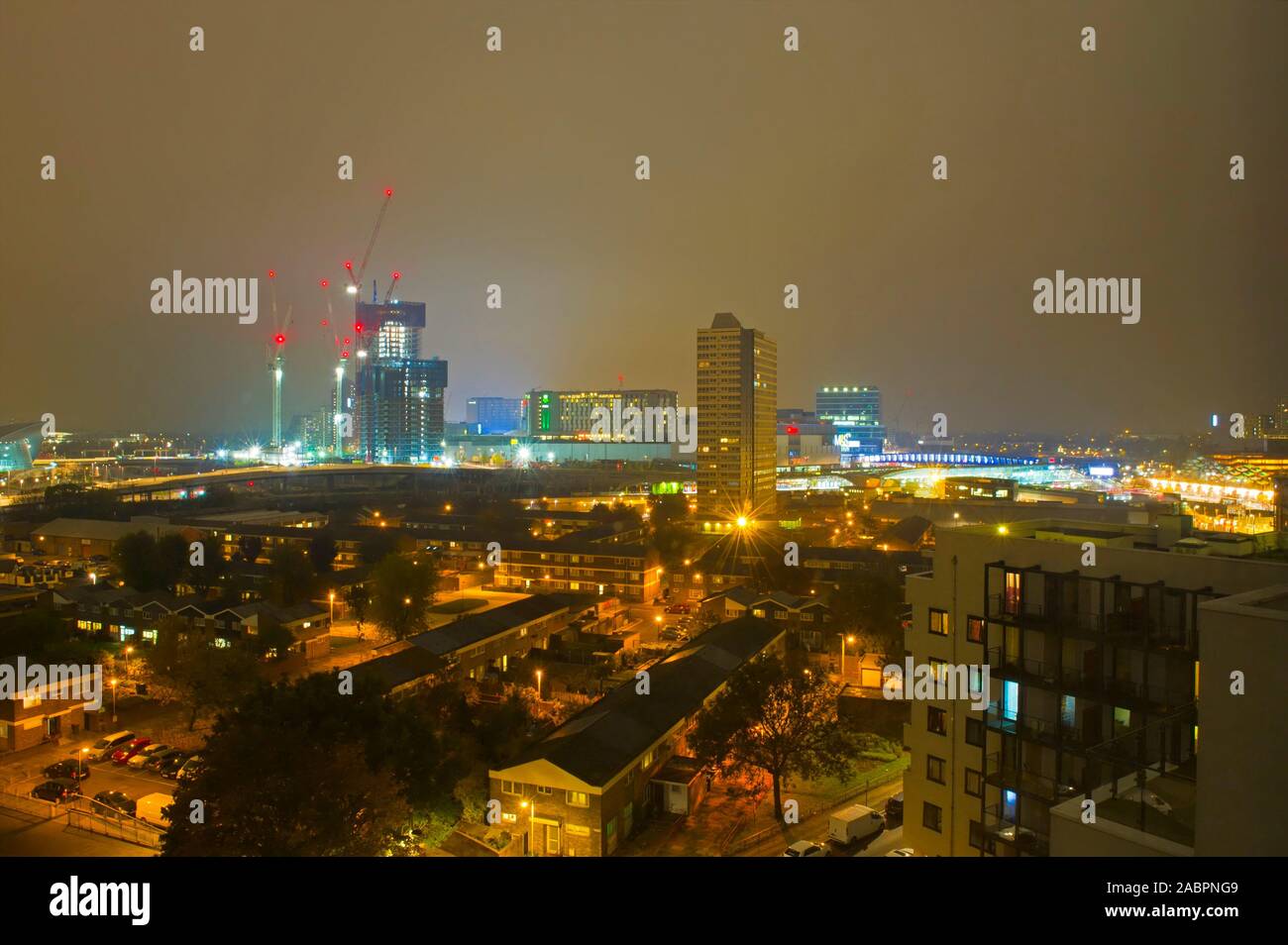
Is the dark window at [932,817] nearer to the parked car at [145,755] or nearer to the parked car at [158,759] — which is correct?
the parked car at [158,759]

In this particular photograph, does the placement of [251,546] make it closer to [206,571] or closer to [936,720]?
[206,571]

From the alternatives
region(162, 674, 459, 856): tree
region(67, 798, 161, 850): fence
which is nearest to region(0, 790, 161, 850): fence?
region(67, 798, 161, 850): fence

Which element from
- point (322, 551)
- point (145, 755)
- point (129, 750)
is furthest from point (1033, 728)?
point (322, 551)

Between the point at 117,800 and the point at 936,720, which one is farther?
the point at 117,800

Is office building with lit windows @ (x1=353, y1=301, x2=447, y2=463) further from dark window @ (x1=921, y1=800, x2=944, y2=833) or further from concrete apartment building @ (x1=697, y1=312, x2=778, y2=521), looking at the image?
dark window @ (x1=921, y1=800, x2=944, y2=833)

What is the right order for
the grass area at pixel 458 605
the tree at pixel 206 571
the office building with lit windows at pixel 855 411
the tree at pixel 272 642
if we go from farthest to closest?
1. the office building with lit windows at pixel 855 411
2. the tree at pixel 206 571
3. the grass area at pixel 458 605
4. the tree at pixel 272 642

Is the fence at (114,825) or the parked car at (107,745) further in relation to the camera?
the parked car at (107,745)

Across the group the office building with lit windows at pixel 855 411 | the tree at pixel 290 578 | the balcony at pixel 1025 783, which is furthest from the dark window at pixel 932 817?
the office building with lit windows at pixel 855 411
